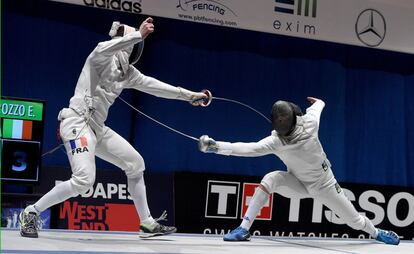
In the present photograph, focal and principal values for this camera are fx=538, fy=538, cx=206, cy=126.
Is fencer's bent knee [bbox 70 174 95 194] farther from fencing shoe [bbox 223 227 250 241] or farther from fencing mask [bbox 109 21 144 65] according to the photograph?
fencing shoe [bbox 223 227 250 241]

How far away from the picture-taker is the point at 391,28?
5781 mm

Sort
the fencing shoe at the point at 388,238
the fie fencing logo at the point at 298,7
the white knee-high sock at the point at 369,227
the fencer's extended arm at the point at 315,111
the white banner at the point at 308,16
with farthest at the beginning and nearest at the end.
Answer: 1. the fie fencing logo at the point at 298,7
2. the white banner at the point at 308,16
3. the fencing shoe at the point at 388,238
4. the white knee-high sock at the point at 369,227
5. the fencer's extended arm at the point at 315,111

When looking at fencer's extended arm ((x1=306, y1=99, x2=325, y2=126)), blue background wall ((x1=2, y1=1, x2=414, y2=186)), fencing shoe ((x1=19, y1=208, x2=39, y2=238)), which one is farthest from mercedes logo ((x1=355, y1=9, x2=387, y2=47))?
fencing shoe ((x1=19, y1=208, x2=39, y2=238))

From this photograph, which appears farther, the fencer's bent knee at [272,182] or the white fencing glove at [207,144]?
the fencer's bent knee at [272,182]

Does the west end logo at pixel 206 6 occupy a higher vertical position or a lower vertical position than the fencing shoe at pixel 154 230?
higher

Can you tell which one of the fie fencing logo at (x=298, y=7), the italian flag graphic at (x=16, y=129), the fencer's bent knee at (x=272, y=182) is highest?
the fie fencing logo at (x=298, y=7)

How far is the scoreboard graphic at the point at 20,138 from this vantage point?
4.18 m

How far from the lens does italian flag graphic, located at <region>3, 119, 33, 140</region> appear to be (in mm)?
4203

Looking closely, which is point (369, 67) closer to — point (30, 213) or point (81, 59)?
point (81, 59)

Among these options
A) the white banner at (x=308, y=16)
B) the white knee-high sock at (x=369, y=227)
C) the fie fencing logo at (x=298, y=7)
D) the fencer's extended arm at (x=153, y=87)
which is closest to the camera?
the fencer's extended arm at (x=153, y=87)

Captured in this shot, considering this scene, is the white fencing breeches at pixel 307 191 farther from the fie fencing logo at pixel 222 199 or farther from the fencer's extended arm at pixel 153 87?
the fie fencing logo at pixel 222 199

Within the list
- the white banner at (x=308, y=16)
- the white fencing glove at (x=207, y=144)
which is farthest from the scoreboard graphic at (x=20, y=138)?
the white fencing glove at (x=207, y=144)

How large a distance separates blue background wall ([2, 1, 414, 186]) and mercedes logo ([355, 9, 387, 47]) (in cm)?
50

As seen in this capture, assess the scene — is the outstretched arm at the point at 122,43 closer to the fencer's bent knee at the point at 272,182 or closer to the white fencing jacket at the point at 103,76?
the white fencing jacket at the point at 103,76
